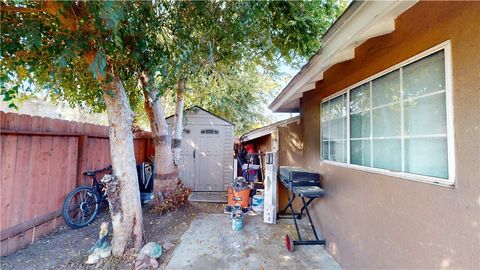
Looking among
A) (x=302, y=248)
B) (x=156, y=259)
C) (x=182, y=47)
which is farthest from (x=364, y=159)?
(x=156, y=259)

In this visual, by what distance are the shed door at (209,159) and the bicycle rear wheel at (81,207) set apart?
9.91ft

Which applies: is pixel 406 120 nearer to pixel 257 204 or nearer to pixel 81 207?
pixel 257 204

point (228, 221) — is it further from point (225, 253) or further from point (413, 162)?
point (413, 162)

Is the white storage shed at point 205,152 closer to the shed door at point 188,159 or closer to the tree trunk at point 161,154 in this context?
the shed door at point 188,159

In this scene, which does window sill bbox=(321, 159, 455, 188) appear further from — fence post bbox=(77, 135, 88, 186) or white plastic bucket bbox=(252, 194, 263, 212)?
fence post bbox=(77, 135, 88, 186)

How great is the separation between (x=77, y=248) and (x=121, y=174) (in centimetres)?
129

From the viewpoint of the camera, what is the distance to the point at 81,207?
3945 millimetres

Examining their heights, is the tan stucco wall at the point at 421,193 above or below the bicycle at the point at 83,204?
above

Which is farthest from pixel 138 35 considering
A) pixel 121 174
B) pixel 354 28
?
pixel 354 28

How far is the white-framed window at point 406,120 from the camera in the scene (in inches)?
61.9

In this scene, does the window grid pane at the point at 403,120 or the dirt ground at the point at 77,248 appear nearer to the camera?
the window grid pane at the point at 403,120

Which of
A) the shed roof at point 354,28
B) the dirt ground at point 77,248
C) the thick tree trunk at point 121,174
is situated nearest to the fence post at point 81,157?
the dirt ground at point 77,248

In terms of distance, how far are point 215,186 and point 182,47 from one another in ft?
15.9

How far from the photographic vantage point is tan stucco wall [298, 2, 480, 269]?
1.36 m
